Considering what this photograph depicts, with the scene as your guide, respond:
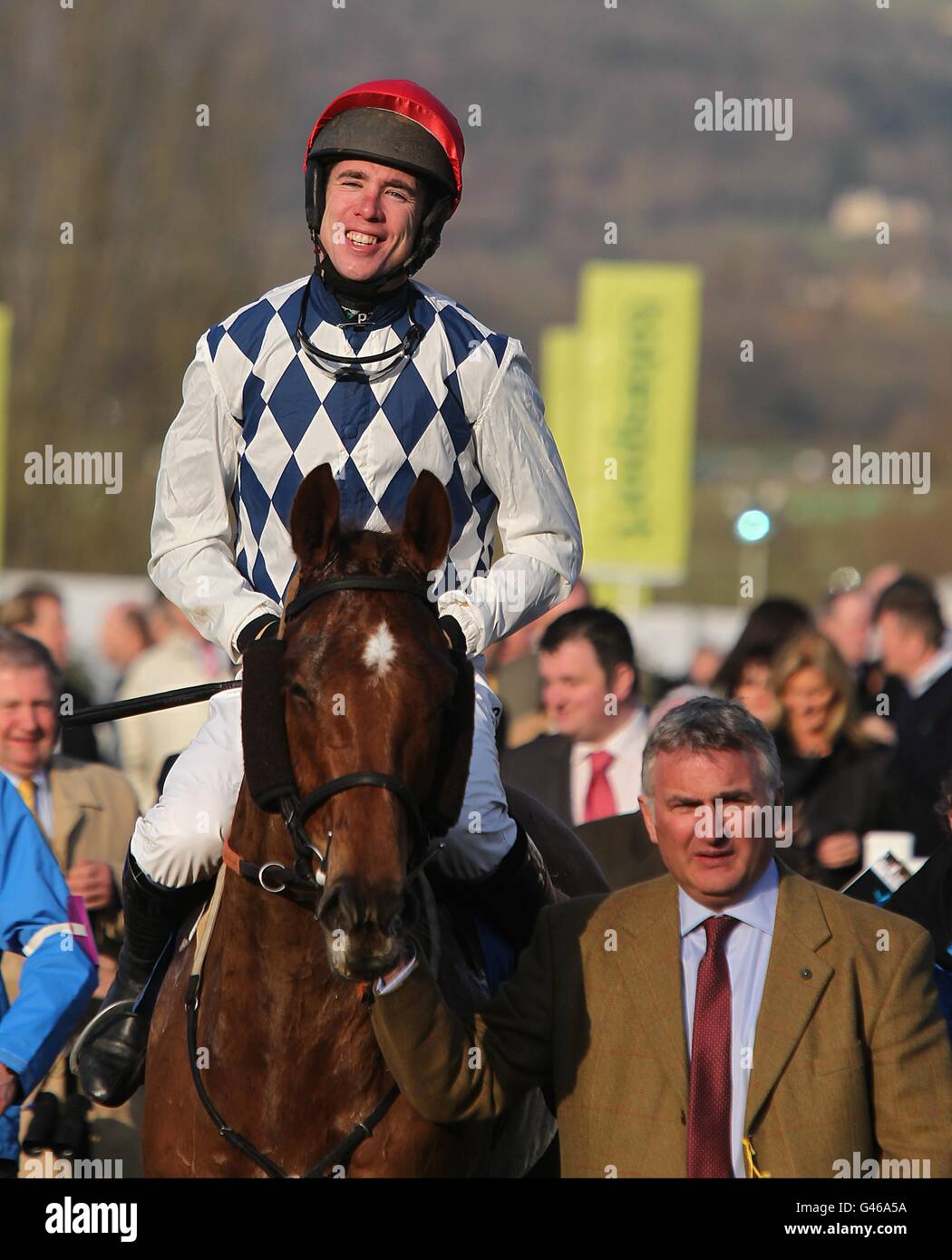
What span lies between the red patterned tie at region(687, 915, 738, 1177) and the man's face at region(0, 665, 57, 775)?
2.68m

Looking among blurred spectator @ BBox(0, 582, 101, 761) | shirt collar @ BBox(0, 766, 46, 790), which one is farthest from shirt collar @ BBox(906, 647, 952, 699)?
shirt collar @ BBox(0, 766, 46, 790)

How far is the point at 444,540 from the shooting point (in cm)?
343

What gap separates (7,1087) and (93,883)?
1.83 metres

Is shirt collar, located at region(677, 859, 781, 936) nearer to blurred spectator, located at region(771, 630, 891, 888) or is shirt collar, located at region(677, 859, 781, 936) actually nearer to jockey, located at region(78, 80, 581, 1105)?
jockey, located at region(78, 80, 581, 1105)

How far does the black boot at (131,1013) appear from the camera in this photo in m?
3.88

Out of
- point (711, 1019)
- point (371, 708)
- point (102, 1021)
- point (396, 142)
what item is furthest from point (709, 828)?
point (396, 142)

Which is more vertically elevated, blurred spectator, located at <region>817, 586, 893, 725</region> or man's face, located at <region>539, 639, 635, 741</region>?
blurred spectator, located at <region>817, 586, 893, 725</region>

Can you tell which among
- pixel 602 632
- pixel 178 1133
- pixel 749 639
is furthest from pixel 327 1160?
pixel 749 639

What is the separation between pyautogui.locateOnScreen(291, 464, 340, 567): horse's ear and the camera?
3328mm

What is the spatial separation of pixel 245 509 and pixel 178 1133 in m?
1.26

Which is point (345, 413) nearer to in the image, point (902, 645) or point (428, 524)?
point (428, 524)

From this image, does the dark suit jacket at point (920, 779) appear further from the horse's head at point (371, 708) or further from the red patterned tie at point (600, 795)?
the horse's head at point (371, 708)

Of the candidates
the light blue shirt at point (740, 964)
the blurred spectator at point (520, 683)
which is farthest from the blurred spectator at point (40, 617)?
the light blue shirt at point (740, 964)

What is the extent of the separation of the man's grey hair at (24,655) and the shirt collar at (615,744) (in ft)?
6.83
